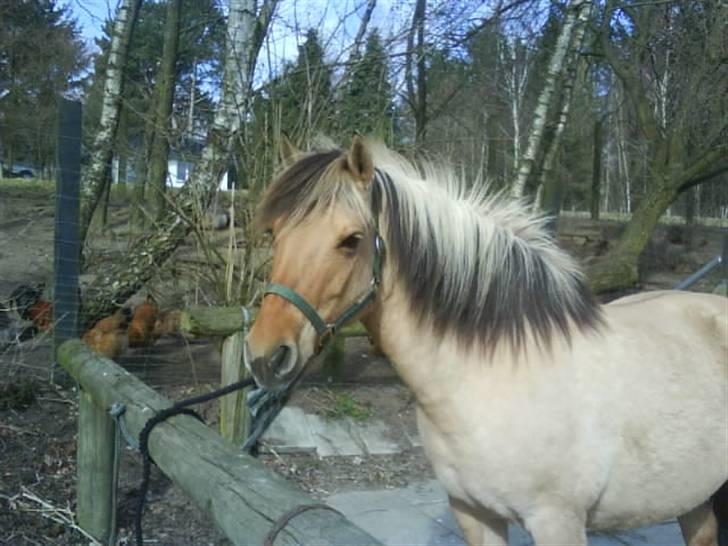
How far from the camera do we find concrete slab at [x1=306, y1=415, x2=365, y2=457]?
16.9ft

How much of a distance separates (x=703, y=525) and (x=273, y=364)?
208 centimetres

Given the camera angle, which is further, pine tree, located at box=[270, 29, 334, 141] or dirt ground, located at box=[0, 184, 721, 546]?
pine tree, located at box=[270, 29, 334, 141]

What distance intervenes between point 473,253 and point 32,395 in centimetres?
361

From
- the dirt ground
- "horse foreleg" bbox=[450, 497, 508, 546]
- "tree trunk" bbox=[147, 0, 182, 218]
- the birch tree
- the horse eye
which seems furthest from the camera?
the birch tree

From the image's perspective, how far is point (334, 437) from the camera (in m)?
5.28

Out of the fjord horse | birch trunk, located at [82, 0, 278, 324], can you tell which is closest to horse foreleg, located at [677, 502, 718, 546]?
the fjord horse

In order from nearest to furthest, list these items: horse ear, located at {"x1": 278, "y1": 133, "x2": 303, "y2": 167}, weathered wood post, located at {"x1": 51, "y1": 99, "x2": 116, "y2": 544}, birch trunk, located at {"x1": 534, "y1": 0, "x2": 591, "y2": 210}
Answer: horse ear, located at {"x1": 278, "y1": 133, "x2": 303, "y2": 167}, weathered wood post, located at {"x1": 51, "y1": 99, "x2": 116, "y2": 544}, birch trunk, located at {"x1": 534, "y1": 0, "x2": 591, "y2": 210}

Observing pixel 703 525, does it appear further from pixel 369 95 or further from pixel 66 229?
pixel 369 95

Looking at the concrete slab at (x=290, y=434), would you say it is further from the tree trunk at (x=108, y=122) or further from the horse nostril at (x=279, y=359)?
the horse nostril at (x=279, y=359)

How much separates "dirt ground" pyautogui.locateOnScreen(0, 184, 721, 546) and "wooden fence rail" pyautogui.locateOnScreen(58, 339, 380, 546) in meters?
0.32

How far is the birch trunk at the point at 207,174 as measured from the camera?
542 cm

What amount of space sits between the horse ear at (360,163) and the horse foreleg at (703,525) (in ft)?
6.54

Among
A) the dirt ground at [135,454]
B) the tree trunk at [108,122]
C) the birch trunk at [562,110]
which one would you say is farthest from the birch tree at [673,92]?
the tree trunk at [108,122]

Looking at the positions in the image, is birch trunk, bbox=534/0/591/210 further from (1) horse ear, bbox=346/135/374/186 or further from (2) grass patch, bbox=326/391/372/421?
(1) horse ear, bbox=346/135/374/186
